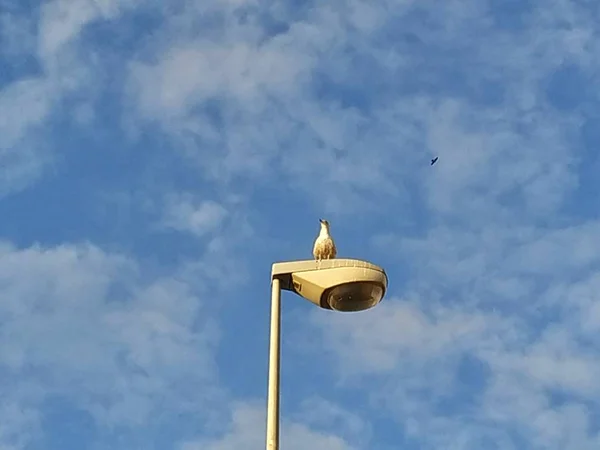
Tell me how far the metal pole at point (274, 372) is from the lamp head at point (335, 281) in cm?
25

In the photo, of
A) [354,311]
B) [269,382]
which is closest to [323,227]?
[354,311]

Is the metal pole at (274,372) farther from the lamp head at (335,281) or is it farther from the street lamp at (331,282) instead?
the lamp head at (335,281)

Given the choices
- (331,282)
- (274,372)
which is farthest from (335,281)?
(274,372)

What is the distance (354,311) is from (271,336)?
5.16 ft

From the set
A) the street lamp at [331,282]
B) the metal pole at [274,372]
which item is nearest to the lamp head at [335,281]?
the street lamp at [331,282]

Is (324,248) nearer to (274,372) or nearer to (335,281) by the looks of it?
(335,281)

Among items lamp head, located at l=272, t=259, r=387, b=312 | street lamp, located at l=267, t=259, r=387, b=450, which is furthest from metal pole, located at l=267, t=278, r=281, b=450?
lamp head, located at l=272, t=259, r=387, b=312

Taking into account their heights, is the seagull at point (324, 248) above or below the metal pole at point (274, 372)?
above

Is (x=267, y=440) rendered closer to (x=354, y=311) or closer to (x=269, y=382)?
(x=269, y=382)

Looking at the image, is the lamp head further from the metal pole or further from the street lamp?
the metal pole

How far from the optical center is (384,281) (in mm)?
17781

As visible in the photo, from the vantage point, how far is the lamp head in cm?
1766

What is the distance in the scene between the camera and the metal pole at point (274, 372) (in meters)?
16.0

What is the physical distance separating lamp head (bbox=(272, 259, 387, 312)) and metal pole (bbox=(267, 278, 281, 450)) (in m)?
0.25
